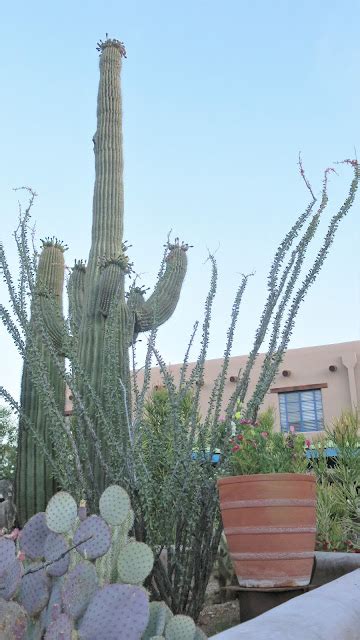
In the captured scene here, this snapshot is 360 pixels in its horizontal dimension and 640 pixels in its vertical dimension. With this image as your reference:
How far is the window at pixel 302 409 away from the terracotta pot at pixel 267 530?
14.5 metres

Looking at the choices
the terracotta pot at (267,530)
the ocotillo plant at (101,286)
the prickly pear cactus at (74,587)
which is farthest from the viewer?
the ocotillo plant at (101,286)

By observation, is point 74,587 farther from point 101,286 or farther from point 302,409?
point 302,409

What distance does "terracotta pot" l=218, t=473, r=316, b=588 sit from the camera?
12.2 ft

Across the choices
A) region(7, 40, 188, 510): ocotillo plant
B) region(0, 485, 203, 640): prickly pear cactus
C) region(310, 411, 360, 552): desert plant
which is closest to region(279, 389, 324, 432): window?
region(310, 411, 360, 552): desert plant

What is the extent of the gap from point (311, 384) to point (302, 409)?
2.48 ft

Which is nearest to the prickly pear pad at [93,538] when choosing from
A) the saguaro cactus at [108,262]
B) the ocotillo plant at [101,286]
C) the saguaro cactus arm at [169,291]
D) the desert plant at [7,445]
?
the saguaro cactus at [108,262]

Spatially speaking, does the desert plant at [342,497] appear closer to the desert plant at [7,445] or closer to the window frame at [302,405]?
the desert plant at [7,445]

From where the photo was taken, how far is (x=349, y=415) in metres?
8.55

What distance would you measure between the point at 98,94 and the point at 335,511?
5.14 m

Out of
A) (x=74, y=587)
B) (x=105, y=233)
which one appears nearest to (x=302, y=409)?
(x=105, y=233)

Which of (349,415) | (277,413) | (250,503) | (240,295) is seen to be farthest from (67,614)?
(277,413)

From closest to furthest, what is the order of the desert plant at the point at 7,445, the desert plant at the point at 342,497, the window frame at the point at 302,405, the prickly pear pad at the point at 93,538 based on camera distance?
the prickly pear pad at the point at 93,538
the desert plant at the point at 342,497
the desert plant at the point at 7,445
the window frame at the point at 302,405

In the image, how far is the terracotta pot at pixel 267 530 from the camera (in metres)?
3.73

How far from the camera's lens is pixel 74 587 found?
1791 mm
